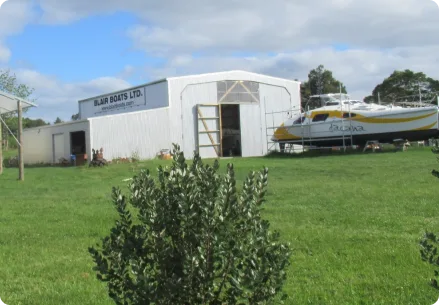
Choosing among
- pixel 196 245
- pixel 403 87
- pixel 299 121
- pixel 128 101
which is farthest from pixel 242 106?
pixel 196 245

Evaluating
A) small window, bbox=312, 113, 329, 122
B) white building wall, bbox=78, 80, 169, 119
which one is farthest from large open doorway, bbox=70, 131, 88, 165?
small window, bbox=312, 113, 329, 122

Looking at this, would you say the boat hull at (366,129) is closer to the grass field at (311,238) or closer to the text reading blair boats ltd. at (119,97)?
the text reading blair boats ltd. at (119,97)

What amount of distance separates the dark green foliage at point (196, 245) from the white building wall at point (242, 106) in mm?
25661

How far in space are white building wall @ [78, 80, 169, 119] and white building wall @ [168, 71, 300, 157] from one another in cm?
74

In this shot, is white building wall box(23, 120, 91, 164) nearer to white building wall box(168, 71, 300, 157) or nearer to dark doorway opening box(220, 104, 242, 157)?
white building wall box(168, 71, 300, 157)

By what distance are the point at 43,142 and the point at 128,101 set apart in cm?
570

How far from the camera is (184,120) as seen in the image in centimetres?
2994

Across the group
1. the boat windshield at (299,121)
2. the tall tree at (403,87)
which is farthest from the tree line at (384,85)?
the boat windshield at (299,121)

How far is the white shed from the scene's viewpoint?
2759cm

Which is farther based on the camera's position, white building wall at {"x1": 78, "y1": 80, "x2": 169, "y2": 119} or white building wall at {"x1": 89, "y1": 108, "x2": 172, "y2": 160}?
white building wall at {"x1": 78, "y1": 80, "x2": 169, "y2": 119}

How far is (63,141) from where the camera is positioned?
3078cm

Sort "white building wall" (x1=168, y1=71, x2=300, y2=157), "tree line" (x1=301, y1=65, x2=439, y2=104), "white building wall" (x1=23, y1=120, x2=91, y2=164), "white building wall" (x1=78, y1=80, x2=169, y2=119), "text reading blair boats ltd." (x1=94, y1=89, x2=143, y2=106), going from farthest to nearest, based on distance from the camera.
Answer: "tree line" (x1=301, y1=65, x2=439, y2=104) < "text reading blair boats ltd." (x1=94, y1=89, x2=143, y2=106) < "white building wall" (x1=23, y1=120, x2=91, y2=164) < "white building wall" (x1=78, y1=80, x2=169, y2=119) < "white building wall" (x1=168, y1=71, x2=300, y2=157)

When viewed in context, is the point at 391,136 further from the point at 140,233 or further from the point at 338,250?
the point at 140,233

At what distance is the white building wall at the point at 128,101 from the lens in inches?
1182
